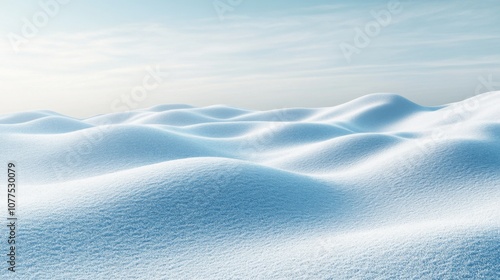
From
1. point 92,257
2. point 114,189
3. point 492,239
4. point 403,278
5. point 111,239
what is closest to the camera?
point 403,278

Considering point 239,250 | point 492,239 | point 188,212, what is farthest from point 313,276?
point 188,212

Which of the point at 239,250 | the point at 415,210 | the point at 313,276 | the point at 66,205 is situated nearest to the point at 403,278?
the point at 313,276

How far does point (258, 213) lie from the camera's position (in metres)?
9.92

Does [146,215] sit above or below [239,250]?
above

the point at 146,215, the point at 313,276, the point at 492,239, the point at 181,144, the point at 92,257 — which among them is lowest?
the point at 492,239

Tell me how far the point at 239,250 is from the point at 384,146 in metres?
14.9

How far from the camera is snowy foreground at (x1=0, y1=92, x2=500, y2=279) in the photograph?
679cm

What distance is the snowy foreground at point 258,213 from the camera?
679cm

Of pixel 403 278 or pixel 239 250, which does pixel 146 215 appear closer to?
pixel 239 250

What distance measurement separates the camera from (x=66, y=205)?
30.9ft

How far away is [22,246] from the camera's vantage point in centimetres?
765

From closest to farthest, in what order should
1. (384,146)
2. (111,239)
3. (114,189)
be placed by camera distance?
(111,239) < (114,189) < (384,146)

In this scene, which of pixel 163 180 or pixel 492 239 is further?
pixel 163 180

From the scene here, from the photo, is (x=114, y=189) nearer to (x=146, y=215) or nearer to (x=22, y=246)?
(x=146, y=215)
